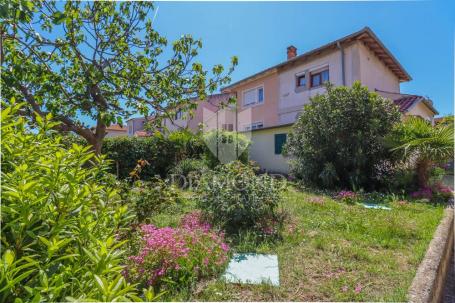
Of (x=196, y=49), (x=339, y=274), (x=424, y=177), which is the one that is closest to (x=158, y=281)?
(x=339, y=274)

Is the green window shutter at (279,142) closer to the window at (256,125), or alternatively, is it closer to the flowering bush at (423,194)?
the window at (256,125)

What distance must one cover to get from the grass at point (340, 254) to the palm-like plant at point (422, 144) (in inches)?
99.6

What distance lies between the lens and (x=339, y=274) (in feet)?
10.6

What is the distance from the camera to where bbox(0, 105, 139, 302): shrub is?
1.19 metres

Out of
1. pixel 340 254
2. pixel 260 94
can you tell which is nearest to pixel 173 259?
pixel 340 254

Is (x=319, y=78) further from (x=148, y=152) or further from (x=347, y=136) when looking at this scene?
(x=148, y=152)

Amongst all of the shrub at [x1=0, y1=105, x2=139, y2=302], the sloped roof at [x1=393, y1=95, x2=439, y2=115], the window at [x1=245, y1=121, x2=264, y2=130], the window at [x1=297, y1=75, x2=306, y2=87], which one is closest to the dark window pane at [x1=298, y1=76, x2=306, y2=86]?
the window at [x1=297, y1=75, x2=306, y2=87]

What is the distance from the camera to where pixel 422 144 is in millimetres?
8023

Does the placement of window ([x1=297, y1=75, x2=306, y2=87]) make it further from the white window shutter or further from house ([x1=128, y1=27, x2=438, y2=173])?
the white window shutter

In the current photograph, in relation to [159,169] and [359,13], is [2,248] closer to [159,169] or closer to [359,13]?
[359,13]

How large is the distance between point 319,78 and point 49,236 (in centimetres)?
1626

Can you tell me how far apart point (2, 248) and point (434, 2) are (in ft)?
16.2

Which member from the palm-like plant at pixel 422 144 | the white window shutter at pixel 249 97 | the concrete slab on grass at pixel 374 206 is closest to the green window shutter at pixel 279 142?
the palm-like plant at pixel 422 144

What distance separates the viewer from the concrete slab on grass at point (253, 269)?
3045 mm
